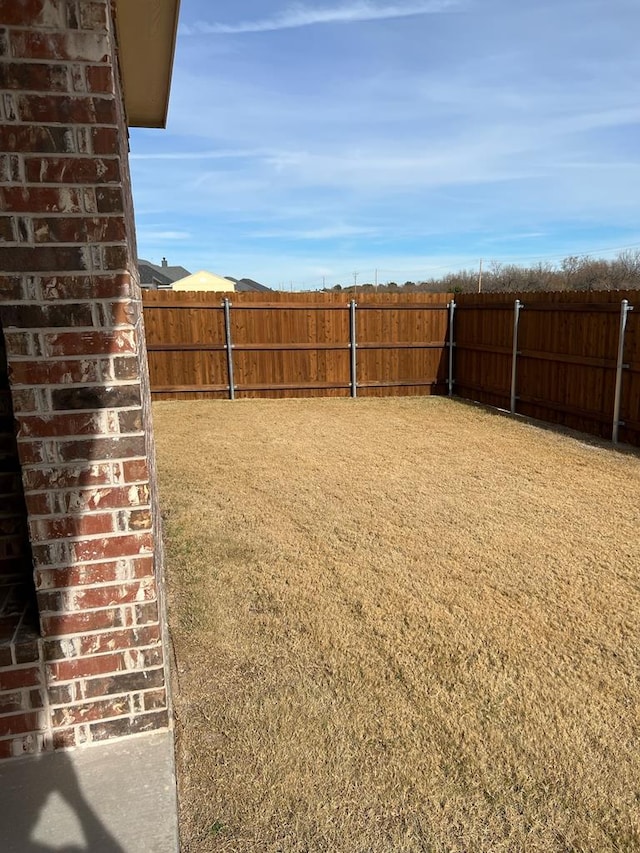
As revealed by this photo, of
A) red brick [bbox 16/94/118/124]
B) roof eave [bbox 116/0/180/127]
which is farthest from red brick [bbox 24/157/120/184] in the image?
roof eave [bbox 116/0/180/127]

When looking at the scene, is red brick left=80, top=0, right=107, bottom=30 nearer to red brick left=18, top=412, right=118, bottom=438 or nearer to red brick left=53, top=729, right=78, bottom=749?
red brick left=18, top=412, right=118, bottom=438

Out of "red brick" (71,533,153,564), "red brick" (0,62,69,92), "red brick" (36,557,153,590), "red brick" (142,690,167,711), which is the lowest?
"red brick" (142,690,167,711)

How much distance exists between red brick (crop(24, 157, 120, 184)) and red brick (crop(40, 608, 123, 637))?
1.31m

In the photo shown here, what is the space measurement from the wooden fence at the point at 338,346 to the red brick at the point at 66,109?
810 centimetres

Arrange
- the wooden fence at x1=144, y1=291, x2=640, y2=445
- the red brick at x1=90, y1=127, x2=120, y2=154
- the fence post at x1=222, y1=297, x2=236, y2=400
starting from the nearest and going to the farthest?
1. the red brick at x1=90, y1=127, x2=120, y2=154
2. the wooden fence at x1=144, y1=291, x2=640, y2=445
3. the fence post at x1=222, y1=297, x2=236, y2=400

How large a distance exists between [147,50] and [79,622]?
2.94 metres

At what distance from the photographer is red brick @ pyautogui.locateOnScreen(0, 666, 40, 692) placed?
1782 millimetres

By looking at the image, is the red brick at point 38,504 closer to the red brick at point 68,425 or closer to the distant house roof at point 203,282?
the red brick at point 68,425

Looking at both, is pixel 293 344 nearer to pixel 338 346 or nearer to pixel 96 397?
pixel 338 346

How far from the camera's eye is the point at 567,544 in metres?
3.95

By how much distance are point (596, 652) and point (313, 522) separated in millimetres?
2246

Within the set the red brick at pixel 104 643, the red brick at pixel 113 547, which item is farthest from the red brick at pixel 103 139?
the red brick at pixel 104 643

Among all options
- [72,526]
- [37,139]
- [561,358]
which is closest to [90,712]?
[72,526]

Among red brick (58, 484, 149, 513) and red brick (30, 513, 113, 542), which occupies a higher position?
red brick (58, 484, 149, 513)
